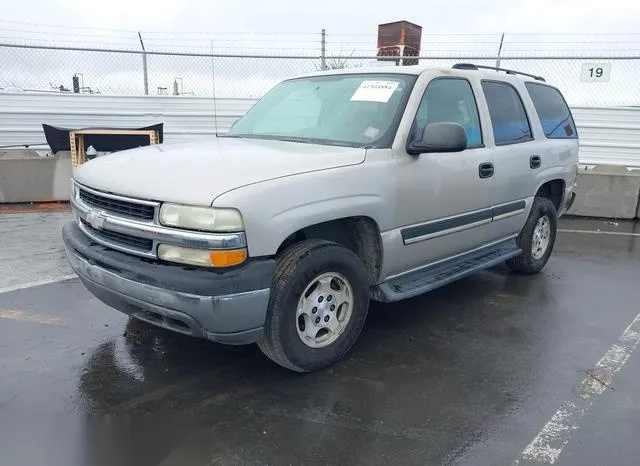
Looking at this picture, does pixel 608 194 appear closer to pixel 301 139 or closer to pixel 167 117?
pixel 301 139

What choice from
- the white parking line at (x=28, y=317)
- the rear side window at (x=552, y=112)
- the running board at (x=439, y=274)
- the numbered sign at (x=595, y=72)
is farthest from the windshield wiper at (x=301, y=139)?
the numbered sign at (x=595, y=72)

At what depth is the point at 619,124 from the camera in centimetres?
1085

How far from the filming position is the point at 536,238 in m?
5.90

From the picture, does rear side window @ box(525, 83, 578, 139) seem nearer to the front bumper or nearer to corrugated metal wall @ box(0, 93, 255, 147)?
the front bumper

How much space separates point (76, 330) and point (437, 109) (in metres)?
3.22

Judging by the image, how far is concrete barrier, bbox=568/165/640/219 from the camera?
370 inches

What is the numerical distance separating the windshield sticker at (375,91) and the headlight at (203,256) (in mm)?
1767

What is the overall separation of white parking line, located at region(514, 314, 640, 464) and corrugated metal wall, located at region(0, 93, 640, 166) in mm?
7631

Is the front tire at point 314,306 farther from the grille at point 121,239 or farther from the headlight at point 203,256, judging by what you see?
the grille at point 121,239

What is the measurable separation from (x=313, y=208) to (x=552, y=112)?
3.80m

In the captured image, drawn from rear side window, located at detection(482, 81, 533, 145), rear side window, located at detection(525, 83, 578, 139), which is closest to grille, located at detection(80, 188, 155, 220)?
rear side window, located at detection(482, 81, 533, 145)

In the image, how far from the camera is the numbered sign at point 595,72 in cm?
1062

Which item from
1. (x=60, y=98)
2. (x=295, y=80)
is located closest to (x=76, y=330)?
(x=295, y=80)

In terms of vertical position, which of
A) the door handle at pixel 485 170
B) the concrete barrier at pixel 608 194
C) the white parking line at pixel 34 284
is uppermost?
the door handle at pixel 485 170
